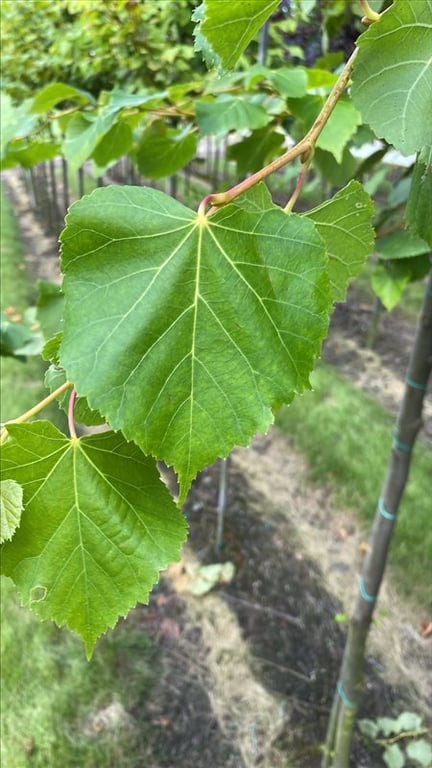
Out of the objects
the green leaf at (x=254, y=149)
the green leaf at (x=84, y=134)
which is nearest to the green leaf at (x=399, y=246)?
the green leaf at (x=254, y=149)

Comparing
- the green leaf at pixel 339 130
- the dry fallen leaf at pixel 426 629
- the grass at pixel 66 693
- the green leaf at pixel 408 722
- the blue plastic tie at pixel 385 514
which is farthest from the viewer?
the dry fallen leaf at pixel 426 629

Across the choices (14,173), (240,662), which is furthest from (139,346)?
(14,173)

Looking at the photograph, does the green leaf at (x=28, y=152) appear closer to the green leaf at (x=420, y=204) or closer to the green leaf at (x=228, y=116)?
the green leaf at (x=228, y=116)

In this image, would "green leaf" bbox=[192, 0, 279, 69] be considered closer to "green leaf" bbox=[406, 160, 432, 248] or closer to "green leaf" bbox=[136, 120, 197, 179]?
"green leaf" bbox=[406, 160, 432, 248]

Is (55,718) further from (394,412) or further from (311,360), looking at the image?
(394,412)

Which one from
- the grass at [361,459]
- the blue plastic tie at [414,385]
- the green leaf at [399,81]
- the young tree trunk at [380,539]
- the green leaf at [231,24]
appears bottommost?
the grass at [361,459]

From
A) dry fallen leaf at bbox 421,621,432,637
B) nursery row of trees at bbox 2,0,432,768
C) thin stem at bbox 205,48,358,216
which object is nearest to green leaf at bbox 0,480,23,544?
nursery row of trees at bbox 2,0,432,768
